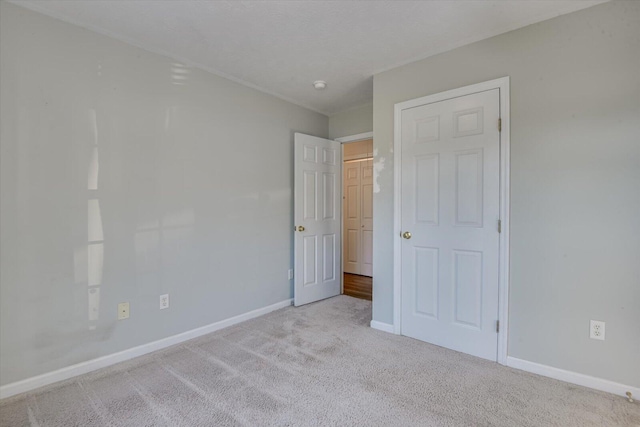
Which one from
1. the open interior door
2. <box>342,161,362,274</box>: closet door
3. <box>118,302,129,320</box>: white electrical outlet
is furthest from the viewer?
<box>342,161,362,274</box>: closet door

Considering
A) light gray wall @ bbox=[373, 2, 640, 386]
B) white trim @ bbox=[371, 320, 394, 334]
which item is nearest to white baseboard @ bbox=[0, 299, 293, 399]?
white trim @ bbox=[371, 320, 394, 334]

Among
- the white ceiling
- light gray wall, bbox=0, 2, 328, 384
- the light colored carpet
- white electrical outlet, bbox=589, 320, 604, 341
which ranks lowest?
the light colored carpet

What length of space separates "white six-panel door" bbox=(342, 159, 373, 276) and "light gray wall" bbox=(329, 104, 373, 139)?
1.40 m

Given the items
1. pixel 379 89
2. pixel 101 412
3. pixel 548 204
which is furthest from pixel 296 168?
pixel 101 412

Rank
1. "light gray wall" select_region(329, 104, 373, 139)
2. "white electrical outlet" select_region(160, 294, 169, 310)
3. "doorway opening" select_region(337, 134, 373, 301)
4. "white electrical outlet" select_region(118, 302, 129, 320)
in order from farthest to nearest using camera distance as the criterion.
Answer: "doorway opening" select_region(337, 134, 373, 301) → "light gray wall" select_region(329, 104, 373, 139) → "white electrical outlet" select_region(160, 294, 169, 310) → "white electrical outlet" select_region(118, 302, 129, 320)

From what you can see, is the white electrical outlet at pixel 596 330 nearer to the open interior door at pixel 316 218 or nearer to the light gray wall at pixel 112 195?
the open interior door at pixel 316 218

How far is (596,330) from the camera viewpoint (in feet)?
6.40

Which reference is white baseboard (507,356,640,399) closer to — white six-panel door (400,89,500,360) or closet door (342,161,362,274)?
white six-panel door (400,89,500,360)

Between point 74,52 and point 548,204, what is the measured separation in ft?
11.2

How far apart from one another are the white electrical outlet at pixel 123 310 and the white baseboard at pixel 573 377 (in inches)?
113

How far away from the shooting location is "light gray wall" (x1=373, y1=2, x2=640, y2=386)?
1.86m

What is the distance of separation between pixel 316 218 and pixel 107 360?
2.42 metres

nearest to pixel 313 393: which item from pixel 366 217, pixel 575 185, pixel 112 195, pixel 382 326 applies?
pixel 382 326

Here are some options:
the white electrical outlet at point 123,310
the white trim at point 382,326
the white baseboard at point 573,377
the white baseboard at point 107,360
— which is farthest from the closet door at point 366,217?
the white electrical outlet at point 123,310
